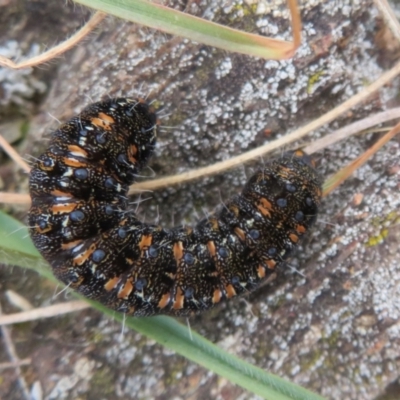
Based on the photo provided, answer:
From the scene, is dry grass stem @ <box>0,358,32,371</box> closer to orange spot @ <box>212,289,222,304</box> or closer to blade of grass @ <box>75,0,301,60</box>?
orange spot @ <box>212,289,222,304</box>

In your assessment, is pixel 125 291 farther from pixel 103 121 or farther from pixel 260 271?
pixel 103 121

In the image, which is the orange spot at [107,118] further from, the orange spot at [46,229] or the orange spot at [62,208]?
the orange spot at [46,229]

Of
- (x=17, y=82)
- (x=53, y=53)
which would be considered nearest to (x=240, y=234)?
(x=53, y=53)

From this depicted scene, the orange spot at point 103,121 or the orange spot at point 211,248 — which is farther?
the orange spot at point 211,248

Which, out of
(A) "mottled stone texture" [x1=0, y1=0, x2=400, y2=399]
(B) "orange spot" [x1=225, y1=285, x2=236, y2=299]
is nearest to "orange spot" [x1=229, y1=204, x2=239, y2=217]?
(A) "mottled stone texture" [x1=0, y1=0, x2=400, y2=399]

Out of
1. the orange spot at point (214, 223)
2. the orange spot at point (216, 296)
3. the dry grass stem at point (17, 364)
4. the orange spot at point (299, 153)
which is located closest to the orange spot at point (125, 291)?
the orange spot at point (216, 296)

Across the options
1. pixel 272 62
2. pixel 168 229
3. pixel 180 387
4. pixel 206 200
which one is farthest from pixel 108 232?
pixel 272 62
